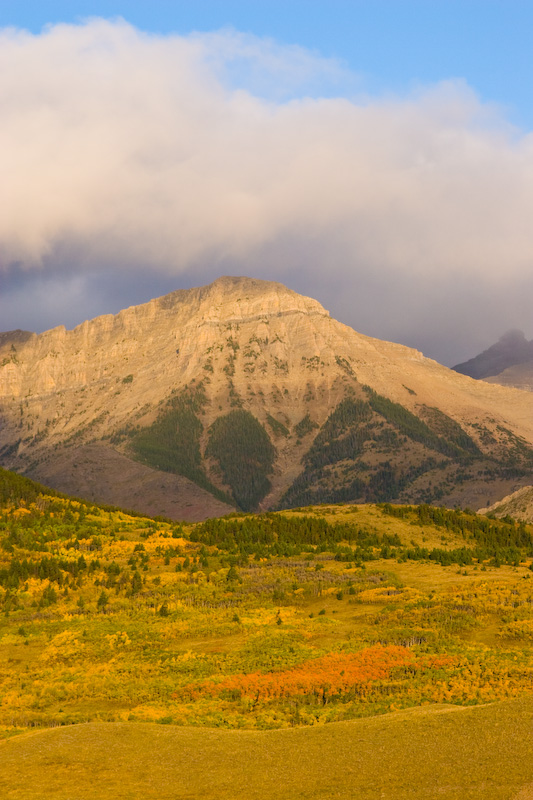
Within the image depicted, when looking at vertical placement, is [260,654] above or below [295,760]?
below

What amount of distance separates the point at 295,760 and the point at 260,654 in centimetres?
2721

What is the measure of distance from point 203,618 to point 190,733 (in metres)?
35.3

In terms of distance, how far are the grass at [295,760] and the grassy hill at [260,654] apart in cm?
12

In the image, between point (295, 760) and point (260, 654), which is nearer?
point (295, 760)

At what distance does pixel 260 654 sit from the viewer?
→ 5481cm

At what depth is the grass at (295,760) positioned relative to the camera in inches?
966

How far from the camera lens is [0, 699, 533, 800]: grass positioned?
24531 mm

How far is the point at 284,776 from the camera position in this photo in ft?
87.1

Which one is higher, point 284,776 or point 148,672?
point 284,776

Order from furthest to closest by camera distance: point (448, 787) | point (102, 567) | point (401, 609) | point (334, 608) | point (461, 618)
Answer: point (102, 567) < point (334, 608) < point (401, 609) < point (461, 618) < point (448, 787)

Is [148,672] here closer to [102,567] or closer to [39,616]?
[39,616]

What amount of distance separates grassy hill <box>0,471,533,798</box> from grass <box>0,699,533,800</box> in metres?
0.12

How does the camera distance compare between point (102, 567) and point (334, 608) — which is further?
point (102, 567)

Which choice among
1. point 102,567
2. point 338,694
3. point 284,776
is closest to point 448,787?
point 284,776
